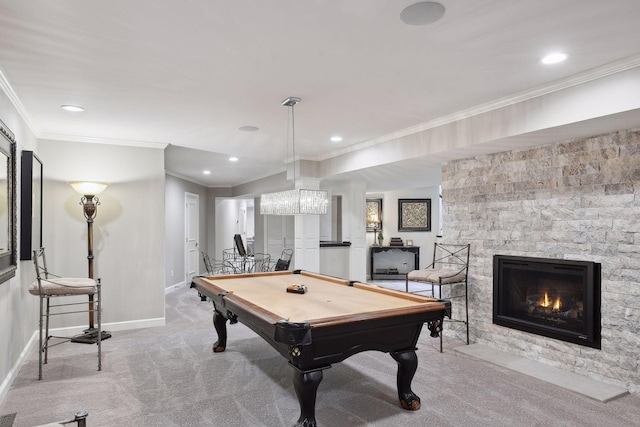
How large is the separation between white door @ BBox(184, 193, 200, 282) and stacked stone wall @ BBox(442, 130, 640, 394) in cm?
613

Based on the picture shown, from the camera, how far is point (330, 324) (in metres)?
2.34

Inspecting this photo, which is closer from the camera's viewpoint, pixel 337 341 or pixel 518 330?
pixel 337 341

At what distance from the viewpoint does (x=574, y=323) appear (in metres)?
3.59

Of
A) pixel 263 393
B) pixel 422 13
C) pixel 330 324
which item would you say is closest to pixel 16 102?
pixel 263 393

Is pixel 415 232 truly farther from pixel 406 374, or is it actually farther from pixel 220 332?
pixel 406 374

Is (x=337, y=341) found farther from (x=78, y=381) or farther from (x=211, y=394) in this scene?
(x=78, y=381)

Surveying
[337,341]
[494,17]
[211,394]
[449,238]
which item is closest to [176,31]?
[494,17]

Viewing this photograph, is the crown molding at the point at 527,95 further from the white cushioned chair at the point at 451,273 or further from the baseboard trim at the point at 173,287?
the baseboard trim at the point at 173,287

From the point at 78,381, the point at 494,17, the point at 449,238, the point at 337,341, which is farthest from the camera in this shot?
the point at 449,238

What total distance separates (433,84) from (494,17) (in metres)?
1.04

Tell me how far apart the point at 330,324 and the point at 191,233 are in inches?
296

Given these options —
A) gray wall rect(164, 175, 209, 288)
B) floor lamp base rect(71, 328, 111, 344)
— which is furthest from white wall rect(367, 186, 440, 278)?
floor lamp base rect(71, 328, 111, 344)

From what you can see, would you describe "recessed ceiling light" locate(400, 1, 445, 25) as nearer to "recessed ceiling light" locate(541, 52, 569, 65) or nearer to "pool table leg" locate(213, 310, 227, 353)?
"recessed ceiling light" locate(541, 52, 569, 65)

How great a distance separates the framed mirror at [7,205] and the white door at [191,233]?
5.50m
